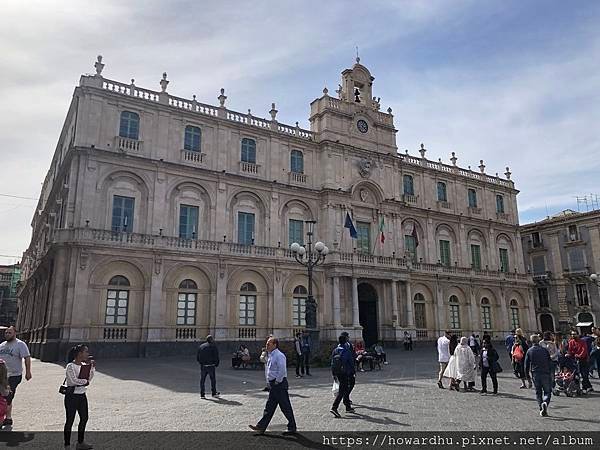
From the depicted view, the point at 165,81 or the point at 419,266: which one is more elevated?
the point at 165,81

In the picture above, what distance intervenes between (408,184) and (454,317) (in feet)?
38.4

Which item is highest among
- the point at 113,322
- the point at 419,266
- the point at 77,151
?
the point at 77,151

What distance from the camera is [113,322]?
25047mm

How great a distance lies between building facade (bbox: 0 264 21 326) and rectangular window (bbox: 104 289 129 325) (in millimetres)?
54292

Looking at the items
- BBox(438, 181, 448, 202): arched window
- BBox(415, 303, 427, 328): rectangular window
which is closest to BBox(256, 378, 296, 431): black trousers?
BBox(415, 303, 427, 328): rectangular window

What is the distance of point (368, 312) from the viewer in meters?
34.7

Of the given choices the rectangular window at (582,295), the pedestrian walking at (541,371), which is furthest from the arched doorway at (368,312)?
the rectangular window at (582,295)

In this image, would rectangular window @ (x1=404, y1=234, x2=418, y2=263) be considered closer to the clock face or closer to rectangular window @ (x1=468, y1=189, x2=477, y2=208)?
rectangular window @ (x1=468, y1=189, x2=477, y2=208)

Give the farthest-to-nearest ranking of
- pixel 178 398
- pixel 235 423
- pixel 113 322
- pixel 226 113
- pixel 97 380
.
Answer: pixel 226 113
pixel 113 322
pixel 97 380
pixel 178 398
pixel 235 423

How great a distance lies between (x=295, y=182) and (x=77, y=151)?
45.8 ft

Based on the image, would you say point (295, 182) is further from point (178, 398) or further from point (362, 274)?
point (178, 398)

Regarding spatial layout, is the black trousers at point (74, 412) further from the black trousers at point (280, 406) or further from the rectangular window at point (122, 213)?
the rectangular window at point (122, 213)

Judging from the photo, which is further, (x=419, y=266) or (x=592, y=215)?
(x=592, y=215)

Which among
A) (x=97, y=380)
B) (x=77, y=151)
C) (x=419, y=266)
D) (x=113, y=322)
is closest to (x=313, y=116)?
(x=419, y=266)
